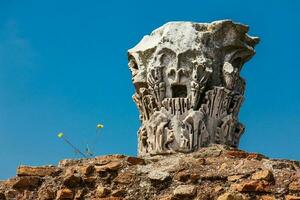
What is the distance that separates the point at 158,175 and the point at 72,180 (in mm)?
1150

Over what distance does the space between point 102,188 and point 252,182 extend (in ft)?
6.38

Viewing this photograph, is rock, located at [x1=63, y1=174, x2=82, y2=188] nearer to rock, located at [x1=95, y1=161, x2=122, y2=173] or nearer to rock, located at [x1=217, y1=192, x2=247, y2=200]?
rock, located at [x1=95, y1=161, x2=122, y2=173]

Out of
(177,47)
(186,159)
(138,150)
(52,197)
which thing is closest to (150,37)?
(177,47)

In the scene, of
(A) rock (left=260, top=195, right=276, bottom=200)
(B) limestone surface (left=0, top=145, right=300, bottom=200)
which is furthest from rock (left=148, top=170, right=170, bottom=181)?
(A) rock (left=260, top=195, right=276, bottom=200)

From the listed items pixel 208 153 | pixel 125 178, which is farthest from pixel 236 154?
pixel 125 178

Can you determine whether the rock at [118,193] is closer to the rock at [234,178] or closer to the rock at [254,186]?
the rock at [234,178]

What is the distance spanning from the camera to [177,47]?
36.9ft

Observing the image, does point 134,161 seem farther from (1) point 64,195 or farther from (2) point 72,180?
(1) point 64,195

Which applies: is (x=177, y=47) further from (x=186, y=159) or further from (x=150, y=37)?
(x=186, y=159)

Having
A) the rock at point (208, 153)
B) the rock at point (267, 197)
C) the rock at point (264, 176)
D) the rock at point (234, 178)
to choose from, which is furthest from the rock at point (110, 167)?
the rock at point (267, 197)

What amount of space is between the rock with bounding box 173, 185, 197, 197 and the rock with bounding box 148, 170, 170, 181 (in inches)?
11.2

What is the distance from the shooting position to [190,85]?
36.7 ft

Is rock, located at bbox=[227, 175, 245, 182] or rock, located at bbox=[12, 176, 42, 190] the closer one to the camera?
rock, located at bbox=[227, 175, 245, 182]

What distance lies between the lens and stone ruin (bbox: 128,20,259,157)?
11055 mm
